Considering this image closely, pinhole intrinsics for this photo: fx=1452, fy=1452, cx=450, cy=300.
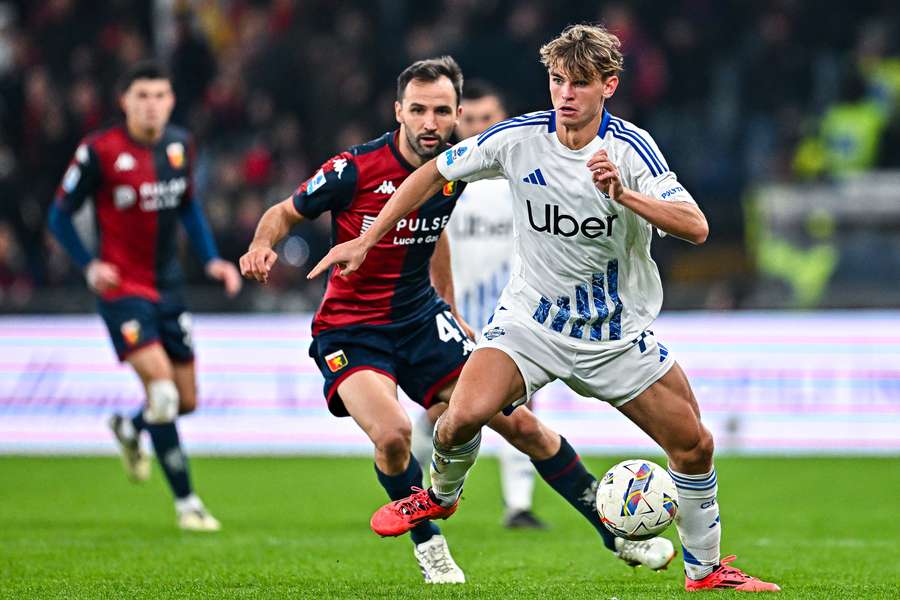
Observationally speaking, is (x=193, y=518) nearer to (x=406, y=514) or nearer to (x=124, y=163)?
(x=124, y=163)

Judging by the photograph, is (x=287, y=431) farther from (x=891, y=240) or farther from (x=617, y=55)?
(x=617, y=55)

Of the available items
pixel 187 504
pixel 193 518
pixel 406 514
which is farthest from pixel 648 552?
pixel 187 504

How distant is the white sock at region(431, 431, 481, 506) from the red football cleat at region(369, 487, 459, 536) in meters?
0.04

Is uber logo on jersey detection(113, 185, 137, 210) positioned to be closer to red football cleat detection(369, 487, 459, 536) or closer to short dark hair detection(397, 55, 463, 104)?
short dark hair detection(397, 55, 463, 104)

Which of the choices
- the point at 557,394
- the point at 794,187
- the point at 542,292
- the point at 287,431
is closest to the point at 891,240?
the point at 794,187

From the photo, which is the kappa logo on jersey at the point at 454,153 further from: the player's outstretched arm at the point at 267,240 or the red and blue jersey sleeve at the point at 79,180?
the red and blue jersey sleeve at the point at 79,180

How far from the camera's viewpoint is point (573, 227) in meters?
5.89

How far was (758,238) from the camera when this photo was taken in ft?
48.1

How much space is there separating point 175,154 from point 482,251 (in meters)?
2.15

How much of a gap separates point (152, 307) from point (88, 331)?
14.7ft

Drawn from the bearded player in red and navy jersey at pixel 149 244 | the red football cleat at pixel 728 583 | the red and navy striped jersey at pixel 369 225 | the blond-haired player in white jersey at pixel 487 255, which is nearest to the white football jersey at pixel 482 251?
the blond-haired player in white jersey at pixel 487 255

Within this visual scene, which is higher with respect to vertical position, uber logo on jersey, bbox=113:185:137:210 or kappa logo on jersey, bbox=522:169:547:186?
kappa logo on jersey, bbox=522:169:547:186

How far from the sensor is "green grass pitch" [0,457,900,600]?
20.9 feet

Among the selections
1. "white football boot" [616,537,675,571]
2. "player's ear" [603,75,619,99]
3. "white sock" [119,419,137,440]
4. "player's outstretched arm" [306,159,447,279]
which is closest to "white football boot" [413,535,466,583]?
"white football boot" [616,537,675,571]
